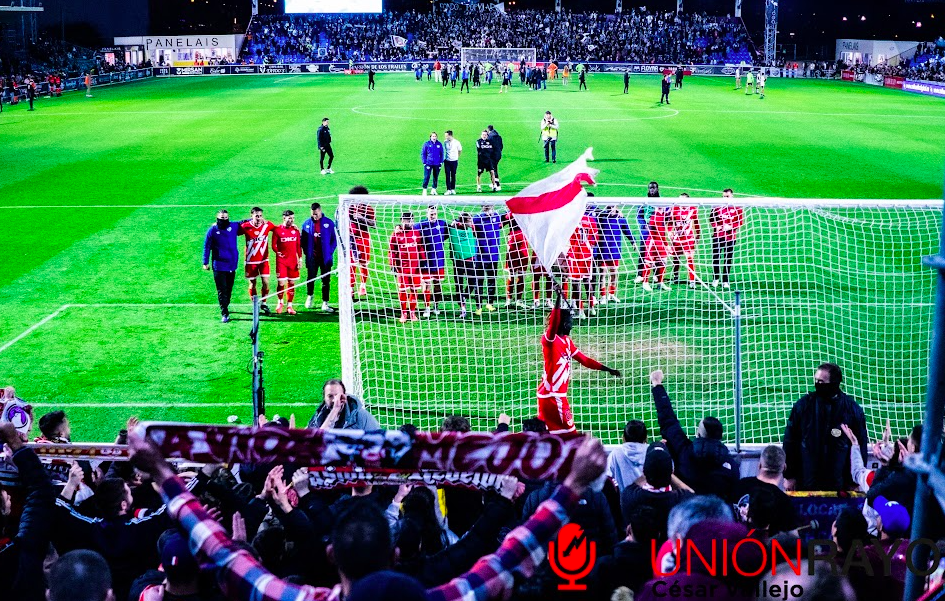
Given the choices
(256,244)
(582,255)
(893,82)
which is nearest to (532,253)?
(582,255)

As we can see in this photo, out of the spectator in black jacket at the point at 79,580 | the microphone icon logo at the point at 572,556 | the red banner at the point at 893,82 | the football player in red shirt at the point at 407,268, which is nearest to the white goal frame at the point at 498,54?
the red banner at the point at 893,82

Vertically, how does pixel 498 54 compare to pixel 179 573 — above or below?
above

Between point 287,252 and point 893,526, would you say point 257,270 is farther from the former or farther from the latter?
point 893,526

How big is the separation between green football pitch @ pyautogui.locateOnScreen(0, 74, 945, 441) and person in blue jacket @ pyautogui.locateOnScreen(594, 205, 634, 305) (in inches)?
46.3

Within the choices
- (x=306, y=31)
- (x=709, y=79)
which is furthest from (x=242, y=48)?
(x=709, y=79)

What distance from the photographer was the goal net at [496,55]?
76.4 m

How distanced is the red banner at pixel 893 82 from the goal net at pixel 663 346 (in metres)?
50.5

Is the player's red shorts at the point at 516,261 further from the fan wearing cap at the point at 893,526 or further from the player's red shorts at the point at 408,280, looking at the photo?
the fan wearing cap at the point at 893,526

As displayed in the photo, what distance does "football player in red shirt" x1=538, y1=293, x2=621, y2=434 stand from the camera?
10.1 m

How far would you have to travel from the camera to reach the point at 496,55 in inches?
3073

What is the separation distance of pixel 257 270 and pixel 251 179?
12.0 metres

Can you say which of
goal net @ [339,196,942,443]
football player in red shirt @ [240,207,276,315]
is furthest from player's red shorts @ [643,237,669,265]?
football player in red shirt @ [240,207,276,315]

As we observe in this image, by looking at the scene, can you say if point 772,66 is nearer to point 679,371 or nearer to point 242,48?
point 242,48

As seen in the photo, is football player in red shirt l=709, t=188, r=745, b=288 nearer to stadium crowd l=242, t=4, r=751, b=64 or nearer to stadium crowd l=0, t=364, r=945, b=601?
stadium crowd l=0, t=364, r=945, b=601
